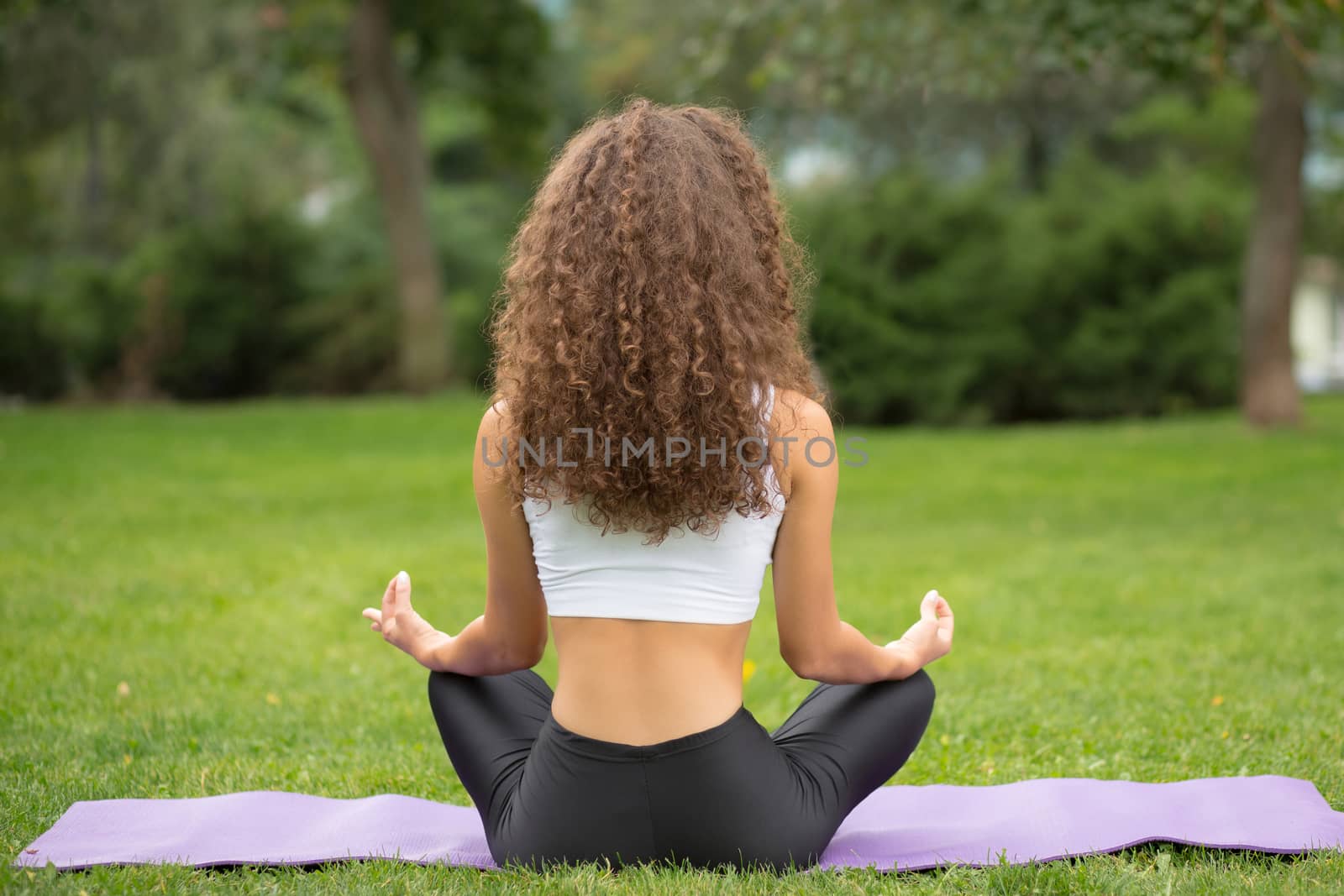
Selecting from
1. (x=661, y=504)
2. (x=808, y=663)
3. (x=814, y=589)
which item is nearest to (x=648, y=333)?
(x=661, y=504)

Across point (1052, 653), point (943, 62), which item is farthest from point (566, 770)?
point (943, 62)

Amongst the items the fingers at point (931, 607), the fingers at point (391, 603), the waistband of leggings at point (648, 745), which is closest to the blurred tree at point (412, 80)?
the fingers at point (391, 603)

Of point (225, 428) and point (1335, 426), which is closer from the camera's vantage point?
point (1335, 426)

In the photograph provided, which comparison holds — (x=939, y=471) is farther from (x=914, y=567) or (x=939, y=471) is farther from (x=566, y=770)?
(x=566, y=770)

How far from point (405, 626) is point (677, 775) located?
699 millimetres

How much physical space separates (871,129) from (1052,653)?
62.7 feet

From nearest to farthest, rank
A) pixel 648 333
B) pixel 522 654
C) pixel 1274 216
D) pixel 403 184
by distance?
pixel 648 333 < pixel 522 654 < pixel 1274 216 < pixel 403 184

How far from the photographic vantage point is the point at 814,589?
2469mm

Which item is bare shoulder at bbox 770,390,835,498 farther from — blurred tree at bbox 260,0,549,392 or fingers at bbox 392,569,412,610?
blurred tree at bbox 260,0,549,392

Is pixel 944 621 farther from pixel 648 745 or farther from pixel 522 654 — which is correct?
pixel 522 654

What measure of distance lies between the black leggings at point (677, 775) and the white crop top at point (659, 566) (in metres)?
0.24

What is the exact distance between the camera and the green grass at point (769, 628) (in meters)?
3.39

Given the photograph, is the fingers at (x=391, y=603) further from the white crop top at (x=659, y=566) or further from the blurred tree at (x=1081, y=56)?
the blurred tree at (x=1081, y=56)

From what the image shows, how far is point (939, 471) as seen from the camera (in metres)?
10.7
